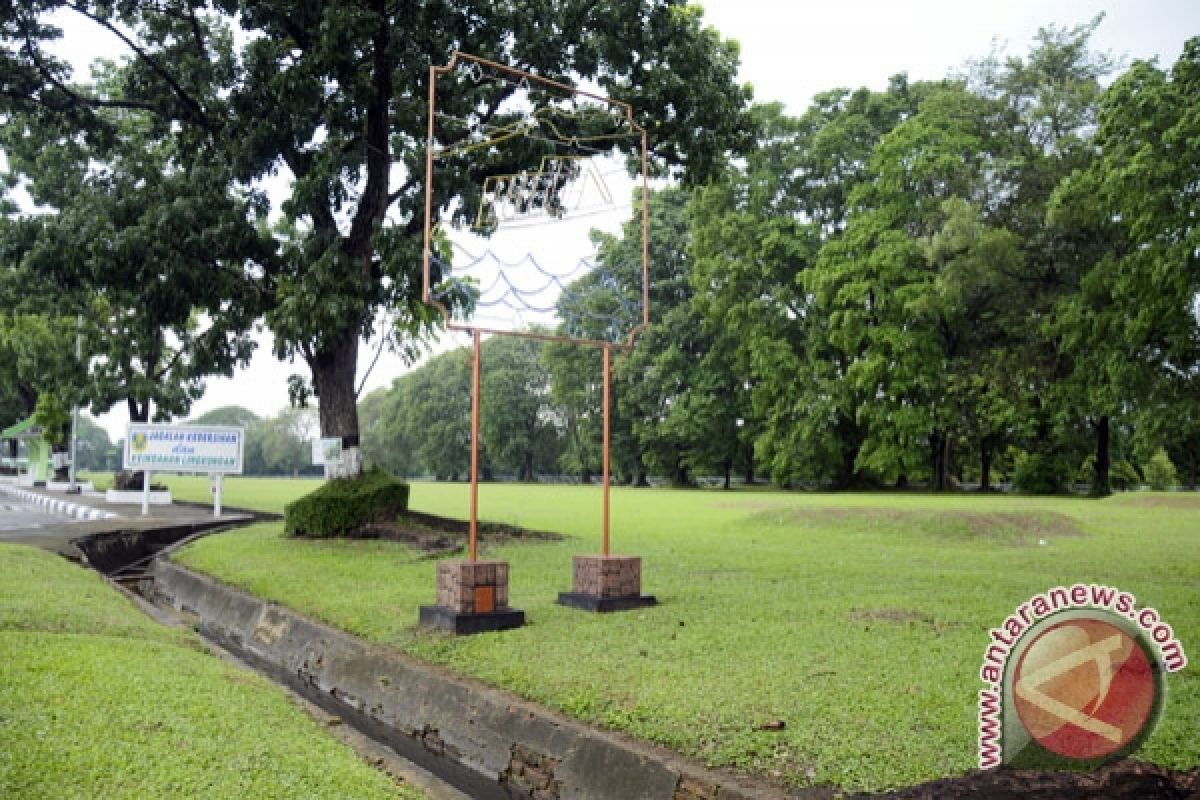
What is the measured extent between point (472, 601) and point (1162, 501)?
61.9 ft

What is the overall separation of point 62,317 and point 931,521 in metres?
23.9

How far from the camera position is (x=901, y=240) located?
2998cm

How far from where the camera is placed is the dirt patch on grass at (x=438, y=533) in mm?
12192

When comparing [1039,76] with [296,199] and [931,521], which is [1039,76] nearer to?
[931,521]

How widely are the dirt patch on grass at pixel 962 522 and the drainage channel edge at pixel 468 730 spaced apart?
9957 millimetres

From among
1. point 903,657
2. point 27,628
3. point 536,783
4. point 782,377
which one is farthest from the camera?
point 782,377

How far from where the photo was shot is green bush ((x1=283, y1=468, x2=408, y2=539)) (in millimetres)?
13445

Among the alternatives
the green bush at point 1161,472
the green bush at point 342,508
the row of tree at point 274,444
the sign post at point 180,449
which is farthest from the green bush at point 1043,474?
the row of tree at point 274,444

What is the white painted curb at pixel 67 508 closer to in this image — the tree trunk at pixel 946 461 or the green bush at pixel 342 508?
the green bush at pixel 342 508

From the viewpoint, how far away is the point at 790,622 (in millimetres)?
6820

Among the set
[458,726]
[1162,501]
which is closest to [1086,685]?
[458,726]

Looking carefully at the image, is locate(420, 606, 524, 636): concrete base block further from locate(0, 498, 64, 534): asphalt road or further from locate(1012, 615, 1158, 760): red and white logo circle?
locate(0, 498, 64, 534): asphalt road

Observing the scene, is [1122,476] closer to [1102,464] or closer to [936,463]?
[1102,464]

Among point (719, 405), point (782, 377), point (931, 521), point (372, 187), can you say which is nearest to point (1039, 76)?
point (782, 377)
